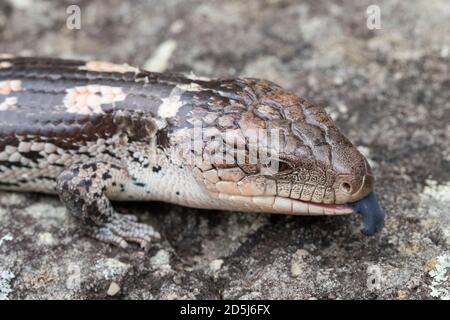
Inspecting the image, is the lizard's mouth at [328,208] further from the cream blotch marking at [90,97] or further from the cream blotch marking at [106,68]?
the cream blotch marking at [106,68]

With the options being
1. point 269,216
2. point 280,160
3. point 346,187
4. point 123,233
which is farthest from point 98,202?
point 346,187

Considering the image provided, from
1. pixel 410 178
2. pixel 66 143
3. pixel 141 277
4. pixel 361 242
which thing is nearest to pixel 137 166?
pixel 66 143

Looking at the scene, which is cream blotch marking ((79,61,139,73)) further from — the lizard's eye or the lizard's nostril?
the lizard's nostril

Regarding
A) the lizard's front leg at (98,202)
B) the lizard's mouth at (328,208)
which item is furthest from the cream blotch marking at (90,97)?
the lizard's mouth at (328,208)
